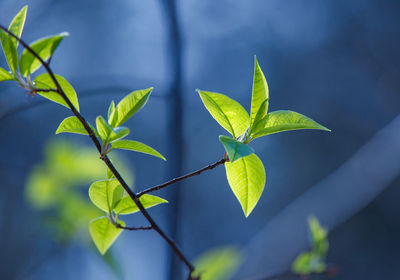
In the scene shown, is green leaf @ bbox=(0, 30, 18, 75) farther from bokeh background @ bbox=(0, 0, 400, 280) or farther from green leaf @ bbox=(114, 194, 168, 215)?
bokeh background @ bbox=(0, 0, 400, 280)

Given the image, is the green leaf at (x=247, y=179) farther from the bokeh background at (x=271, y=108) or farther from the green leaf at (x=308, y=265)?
the bokeh background at (x=271, y=108)

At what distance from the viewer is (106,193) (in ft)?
1.04

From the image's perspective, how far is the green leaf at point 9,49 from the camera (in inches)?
10.0

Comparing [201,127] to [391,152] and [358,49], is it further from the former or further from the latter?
[391,152]

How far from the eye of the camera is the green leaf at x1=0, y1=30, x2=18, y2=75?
0.25 meters

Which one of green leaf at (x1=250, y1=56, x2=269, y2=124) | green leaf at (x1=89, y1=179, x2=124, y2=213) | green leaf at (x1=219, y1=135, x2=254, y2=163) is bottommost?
green leaf at (x1=89, y1=179, x2=124, y2=213)

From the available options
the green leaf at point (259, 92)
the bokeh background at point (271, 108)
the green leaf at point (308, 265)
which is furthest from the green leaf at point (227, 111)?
the bokeh background at point (271, 108)

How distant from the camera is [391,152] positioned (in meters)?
1.27

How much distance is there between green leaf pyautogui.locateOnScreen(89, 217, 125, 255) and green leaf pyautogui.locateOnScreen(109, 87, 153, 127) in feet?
0.31

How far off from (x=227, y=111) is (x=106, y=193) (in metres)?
0.12

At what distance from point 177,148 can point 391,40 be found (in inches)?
110

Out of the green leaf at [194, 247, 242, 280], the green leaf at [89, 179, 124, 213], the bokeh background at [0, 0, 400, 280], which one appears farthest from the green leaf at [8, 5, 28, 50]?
the bokeh background at [0, 0, 400, 280]

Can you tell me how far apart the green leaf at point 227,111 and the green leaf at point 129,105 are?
5cm

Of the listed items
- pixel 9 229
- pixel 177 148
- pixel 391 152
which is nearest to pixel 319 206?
pixel 391 152
